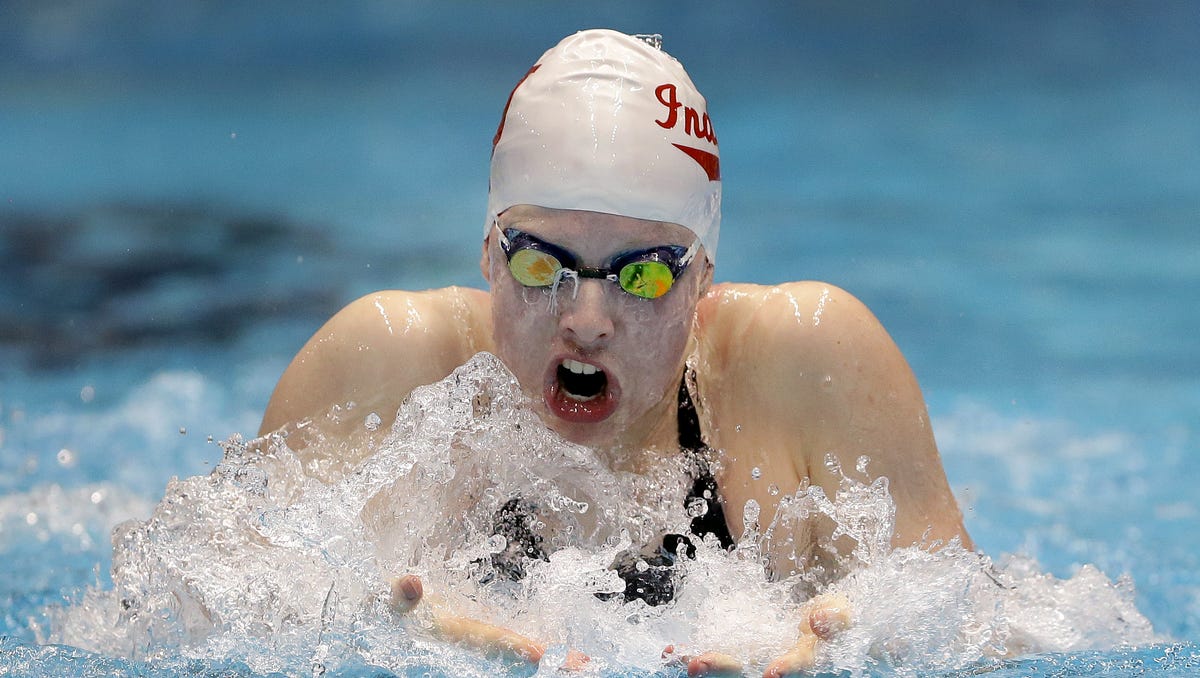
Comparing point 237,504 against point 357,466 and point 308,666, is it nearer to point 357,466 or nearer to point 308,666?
point 357,466

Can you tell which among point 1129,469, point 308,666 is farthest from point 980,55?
point 308,666

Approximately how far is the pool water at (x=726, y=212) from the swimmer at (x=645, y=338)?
1.36m

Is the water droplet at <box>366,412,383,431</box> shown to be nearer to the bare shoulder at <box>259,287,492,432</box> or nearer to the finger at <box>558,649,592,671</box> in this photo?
the bare shoulder at <box>259,287,492,432</box>

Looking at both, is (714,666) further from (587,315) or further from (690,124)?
(690,124)

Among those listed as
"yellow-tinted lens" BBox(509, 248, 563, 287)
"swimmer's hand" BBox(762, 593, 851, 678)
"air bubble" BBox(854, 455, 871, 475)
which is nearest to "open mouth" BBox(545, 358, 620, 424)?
"yellow-tinted lens" BBox(509, 248, 563, 287)

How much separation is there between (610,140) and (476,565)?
2.23ft

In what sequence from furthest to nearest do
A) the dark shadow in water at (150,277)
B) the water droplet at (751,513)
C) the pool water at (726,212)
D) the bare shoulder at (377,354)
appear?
the dark shadow in water at (150,277), the pool water at (726,212), the bare shoulder at (377,354), the water droplet at (751,513)

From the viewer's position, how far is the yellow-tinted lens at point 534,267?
199 cm

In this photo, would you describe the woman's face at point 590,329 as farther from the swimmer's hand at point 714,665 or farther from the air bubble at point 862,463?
the swimmer's hand at point 714,665

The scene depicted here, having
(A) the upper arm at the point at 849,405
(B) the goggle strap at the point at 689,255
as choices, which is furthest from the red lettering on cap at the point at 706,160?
(A) the upper arm at the point at 849,405

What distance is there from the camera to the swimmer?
2.02 meters

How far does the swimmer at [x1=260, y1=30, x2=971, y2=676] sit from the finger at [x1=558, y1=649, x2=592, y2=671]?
38 centimetres

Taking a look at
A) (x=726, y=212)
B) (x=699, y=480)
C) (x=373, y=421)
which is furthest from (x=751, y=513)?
(x=726, y=212)

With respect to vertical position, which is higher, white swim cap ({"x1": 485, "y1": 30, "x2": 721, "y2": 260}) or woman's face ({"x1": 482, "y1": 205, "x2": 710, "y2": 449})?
white swim cap ({"x1": 485, "y1": 30, "x2": 721, "y2": 260})
